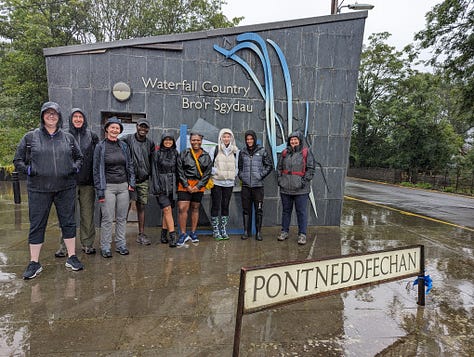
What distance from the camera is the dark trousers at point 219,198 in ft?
17.6

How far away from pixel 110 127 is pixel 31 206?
4.36 feet

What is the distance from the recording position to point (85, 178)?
4.40 metres

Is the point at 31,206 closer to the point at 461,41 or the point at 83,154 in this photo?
the point at 83,154

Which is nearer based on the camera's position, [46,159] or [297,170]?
[46,159]

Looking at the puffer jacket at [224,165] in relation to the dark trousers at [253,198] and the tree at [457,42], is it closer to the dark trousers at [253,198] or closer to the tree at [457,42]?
the dark trousers at [253,198]

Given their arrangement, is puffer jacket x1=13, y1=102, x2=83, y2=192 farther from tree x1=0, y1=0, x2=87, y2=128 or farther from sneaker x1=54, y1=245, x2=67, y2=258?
tree x1=0, y1=0, x2=87, y2=128

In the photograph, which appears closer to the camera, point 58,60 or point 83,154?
point 83,154

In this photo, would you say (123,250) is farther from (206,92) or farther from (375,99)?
(375,99)

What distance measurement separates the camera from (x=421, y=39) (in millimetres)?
13406

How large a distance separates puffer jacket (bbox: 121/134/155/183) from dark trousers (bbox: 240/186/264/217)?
64.9 inches

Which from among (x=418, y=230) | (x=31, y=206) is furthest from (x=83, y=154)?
(x=418, y=230)

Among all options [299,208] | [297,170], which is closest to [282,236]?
[299,208]

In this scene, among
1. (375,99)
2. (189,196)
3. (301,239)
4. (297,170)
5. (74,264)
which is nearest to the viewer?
(74,264)

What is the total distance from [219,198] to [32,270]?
8.95 ft
